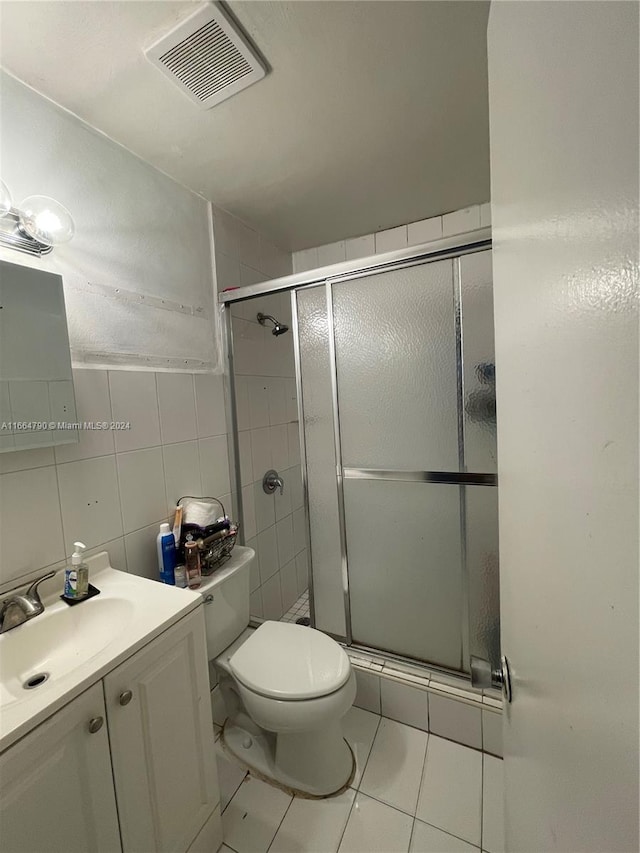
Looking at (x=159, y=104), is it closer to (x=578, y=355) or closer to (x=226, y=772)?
(x=578, y=355)

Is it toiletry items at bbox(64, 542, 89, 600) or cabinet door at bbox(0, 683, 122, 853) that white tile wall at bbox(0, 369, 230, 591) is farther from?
cabinet door at bbox(0, 683, 122, 853)

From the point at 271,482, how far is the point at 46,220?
56.5 inches

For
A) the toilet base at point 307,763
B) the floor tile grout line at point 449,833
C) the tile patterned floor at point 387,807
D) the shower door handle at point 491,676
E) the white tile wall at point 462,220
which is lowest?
the tile patterned floor at point 387,807

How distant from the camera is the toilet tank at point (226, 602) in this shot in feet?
4.13

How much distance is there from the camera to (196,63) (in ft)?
3.15

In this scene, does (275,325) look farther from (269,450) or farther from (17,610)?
(17,610)

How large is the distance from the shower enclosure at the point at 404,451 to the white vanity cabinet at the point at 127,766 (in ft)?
2.53

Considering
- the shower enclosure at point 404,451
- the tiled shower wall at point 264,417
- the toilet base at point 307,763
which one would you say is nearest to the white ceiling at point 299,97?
the tiled shower wall at point 264,417

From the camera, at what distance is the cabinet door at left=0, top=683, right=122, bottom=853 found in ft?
1.95

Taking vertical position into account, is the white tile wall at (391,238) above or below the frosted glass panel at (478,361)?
above

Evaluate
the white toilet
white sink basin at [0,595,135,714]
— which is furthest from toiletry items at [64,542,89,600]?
the white toilet

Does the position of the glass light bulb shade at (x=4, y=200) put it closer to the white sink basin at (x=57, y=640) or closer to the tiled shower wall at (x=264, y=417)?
the tiled shower wall at (x=264, y=417)

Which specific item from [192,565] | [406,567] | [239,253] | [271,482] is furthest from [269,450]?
[239,253]

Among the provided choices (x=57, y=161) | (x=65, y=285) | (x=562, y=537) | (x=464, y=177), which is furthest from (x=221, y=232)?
(x=562, y=537)
